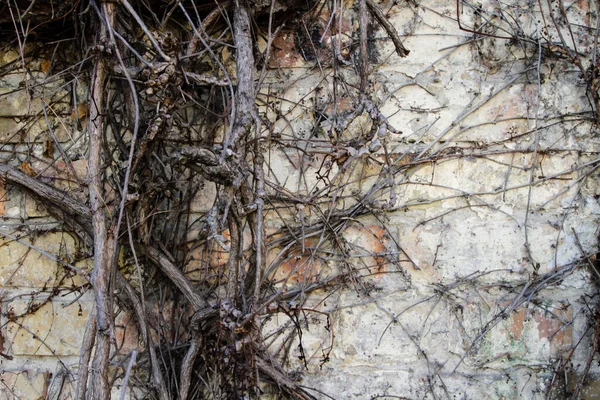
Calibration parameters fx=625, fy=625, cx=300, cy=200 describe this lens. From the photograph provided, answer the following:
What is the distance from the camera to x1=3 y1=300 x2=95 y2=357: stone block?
7.11 feet

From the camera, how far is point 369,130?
7.27 ft

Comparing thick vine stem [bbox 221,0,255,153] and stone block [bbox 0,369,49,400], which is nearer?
thick vine stem [bbox 221,0,255,153]

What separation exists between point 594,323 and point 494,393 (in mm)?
421

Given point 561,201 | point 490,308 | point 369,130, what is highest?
point 369,130

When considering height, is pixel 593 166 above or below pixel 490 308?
above

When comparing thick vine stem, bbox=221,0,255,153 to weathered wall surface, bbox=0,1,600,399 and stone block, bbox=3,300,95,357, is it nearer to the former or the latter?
weathered wall surface, bbox=0,1,600,399

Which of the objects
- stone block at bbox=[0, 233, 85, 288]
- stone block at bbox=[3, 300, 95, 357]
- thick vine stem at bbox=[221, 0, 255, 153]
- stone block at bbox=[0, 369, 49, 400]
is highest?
thick vine stem at bbox=[221, 0, 255, 153]

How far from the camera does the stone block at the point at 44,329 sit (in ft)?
7.11

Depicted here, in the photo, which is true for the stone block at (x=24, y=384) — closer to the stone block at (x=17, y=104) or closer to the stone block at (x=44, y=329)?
the stone block at (x=44, y=329)

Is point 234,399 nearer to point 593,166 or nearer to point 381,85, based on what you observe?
point 381,85

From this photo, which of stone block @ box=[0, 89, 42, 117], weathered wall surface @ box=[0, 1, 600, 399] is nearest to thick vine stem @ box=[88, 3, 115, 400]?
weathered wall surface @ box=[0, 1, 600, 399]

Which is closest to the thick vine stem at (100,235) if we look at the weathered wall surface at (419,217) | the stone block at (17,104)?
the weathered wall surface at (419,217)

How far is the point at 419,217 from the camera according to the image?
2.24 metres

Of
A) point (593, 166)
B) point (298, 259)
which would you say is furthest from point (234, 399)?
point (593, 166)
